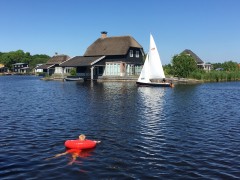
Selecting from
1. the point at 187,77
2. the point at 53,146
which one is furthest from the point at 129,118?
the point at 187,77

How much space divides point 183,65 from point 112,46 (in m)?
17.5

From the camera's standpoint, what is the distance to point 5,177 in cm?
1012

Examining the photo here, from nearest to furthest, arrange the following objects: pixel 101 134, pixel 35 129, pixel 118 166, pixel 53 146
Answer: pixel 118 166 → pixel 53 146 → pixel 101 134 → pixel 35 129

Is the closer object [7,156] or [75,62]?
[7,156]

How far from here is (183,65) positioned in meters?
64.8

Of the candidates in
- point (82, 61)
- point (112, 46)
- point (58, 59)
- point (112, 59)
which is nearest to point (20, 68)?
point (58, 59)

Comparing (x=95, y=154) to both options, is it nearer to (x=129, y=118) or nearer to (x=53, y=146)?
(x=53, y=146)

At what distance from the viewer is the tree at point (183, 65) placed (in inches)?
2554

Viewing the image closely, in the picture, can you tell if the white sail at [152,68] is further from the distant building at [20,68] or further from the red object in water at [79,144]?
the distant building at [20,68]

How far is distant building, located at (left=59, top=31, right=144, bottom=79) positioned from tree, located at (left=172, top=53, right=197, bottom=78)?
32.2ft

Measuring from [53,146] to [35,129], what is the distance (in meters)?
3.94

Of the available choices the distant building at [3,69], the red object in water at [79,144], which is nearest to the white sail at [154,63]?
the red object in water at [79,144]

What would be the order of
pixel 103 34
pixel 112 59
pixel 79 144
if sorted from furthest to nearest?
pixel 103 34 < pixel 112 59 < pixel 79 144

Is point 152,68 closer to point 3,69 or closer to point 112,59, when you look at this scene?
point 112,59
